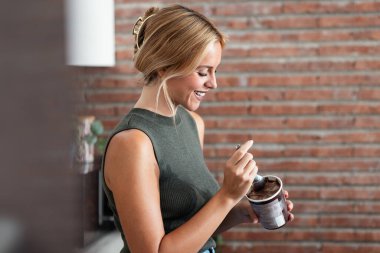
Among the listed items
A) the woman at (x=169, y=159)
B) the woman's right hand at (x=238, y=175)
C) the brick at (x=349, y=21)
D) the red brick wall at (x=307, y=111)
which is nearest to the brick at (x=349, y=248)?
the red brick wall at (x=307, y=111)

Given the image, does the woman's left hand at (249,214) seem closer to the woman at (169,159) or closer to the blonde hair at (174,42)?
the woman at (169,159)

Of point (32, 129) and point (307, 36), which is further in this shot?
point (307, 36)

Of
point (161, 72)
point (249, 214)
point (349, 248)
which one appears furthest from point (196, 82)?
point (349, 248)

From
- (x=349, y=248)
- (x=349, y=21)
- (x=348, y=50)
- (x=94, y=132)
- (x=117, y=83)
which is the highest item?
(x=349, y=21)

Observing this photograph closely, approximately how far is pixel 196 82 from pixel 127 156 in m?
0.24

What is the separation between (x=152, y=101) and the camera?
3.93ft

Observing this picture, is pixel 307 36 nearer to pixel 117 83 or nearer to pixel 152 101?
pixel 117 83

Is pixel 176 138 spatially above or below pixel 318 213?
above

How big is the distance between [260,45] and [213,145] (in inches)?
23.2

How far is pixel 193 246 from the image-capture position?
3.42 ft

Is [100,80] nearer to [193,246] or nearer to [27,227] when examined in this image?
[193,246]

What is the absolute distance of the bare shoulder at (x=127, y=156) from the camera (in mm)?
A: 1017

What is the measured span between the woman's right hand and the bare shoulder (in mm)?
→ 142

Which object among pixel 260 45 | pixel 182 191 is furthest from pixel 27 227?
pixel 260 45
